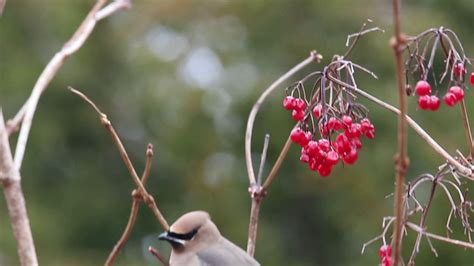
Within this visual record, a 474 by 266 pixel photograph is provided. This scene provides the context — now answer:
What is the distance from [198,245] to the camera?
3201 mm

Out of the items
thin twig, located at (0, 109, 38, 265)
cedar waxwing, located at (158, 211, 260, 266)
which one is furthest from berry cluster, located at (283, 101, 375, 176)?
thin twig, located at (0, 109, 38, 265)

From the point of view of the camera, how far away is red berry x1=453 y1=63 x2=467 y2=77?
7.95 ft

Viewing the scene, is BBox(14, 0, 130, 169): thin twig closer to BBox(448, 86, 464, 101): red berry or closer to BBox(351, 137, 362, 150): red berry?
BBox(351, 137, 362, 150): red berry

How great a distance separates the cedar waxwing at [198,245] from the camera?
3164mm

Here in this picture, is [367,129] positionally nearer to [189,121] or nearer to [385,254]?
[385,254]

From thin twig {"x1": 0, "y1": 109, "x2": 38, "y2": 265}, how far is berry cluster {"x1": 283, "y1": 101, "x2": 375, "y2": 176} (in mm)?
808

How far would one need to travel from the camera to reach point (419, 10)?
11.9 m

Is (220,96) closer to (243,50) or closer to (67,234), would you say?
(243,50)

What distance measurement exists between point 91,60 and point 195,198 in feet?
6.70

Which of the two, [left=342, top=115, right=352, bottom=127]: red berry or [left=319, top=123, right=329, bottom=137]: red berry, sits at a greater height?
[left=342, top=115, right=352, bottom=127]: red berry

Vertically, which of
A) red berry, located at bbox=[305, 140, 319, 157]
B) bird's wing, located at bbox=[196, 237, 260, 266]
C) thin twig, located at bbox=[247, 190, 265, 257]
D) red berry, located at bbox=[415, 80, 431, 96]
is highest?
red berry, located at bbox=[415, 80, 431, 96]

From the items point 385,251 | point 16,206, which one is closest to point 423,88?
point 385,251

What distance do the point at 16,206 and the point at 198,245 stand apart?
4.48 ft

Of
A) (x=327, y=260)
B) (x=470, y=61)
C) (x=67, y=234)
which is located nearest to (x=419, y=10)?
(x=327, y=260)
